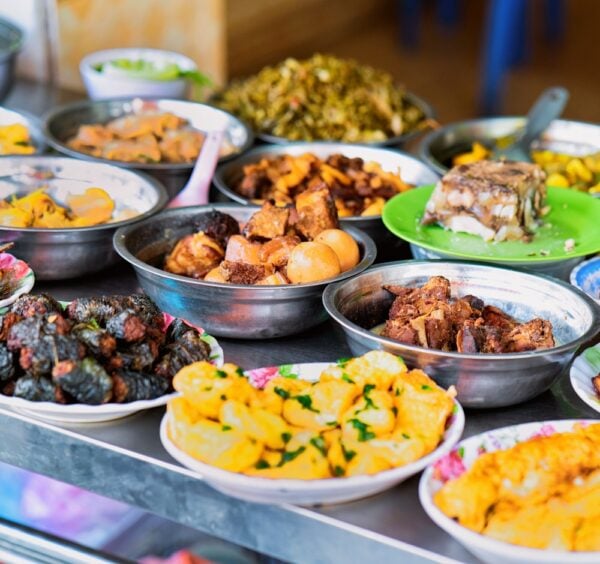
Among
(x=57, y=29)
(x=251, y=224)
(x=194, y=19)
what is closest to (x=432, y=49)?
(x=194, y=19)

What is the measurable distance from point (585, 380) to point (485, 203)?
0.55m

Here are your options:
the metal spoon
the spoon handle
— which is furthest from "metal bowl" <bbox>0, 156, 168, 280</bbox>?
the spoon handle

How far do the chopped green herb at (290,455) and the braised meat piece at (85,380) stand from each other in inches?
12.2

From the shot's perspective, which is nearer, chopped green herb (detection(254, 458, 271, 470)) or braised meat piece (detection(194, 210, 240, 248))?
chopped green herb (detection(254, 458, 271, 470))

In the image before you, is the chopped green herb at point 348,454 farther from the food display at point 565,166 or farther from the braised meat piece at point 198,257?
the food display at point 565,166

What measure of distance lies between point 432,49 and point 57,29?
443cm

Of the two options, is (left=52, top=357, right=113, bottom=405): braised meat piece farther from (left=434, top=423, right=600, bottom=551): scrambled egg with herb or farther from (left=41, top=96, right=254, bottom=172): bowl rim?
(left=41, top=96, right=254, bottom=172): bowl rim

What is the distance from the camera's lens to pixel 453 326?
179 centimetres

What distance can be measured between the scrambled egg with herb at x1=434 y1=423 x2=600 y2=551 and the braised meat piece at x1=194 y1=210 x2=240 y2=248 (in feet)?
2.66

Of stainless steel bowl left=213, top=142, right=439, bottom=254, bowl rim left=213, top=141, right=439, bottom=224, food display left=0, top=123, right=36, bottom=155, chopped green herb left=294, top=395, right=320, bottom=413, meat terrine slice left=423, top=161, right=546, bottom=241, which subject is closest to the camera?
chopped green herb left=294, top=395, right=320, bottom=413

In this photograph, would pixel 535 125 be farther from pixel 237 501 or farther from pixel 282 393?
pixel 237 501

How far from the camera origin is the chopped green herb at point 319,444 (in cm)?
144

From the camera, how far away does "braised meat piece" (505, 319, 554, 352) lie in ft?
5.65

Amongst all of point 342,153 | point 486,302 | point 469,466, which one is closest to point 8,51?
point 342,153
